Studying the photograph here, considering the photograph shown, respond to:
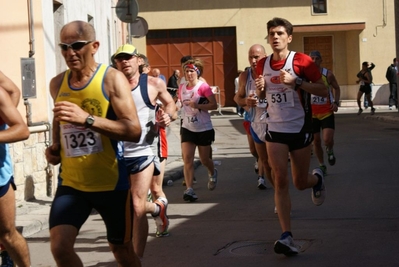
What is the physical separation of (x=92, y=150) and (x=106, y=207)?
360mm

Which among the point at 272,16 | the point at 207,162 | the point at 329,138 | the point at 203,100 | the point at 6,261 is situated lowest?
the point at 6,261

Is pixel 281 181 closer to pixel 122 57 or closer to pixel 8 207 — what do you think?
pixel 122 57

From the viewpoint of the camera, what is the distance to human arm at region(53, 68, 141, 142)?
17.1ft

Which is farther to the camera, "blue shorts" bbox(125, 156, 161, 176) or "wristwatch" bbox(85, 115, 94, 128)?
"blue shorts" bbox(125, 156, 161, 176)

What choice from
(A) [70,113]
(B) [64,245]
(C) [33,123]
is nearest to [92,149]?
(A) [70,113]

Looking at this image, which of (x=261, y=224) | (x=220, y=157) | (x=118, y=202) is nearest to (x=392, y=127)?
(x=220, y=157)

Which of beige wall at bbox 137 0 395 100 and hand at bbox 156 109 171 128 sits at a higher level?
beige wall at bbox 137 0 395 100

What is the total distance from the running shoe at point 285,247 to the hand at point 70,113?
3057mm

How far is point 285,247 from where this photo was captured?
7.84 m

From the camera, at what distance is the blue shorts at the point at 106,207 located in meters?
5.61

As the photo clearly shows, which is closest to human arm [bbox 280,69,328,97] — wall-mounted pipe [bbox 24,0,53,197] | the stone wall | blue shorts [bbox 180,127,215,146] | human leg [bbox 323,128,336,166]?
blue shorts [bbox 180,127,215,146]

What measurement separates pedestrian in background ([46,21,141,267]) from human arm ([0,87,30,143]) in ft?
1.28

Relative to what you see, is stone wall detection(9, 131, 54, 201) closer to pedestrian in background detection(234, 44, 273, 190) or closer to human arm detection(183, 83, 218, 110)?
human arm detection(183, 83, 218, 110)

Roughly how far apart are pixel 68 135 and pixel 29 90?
6.98 m
